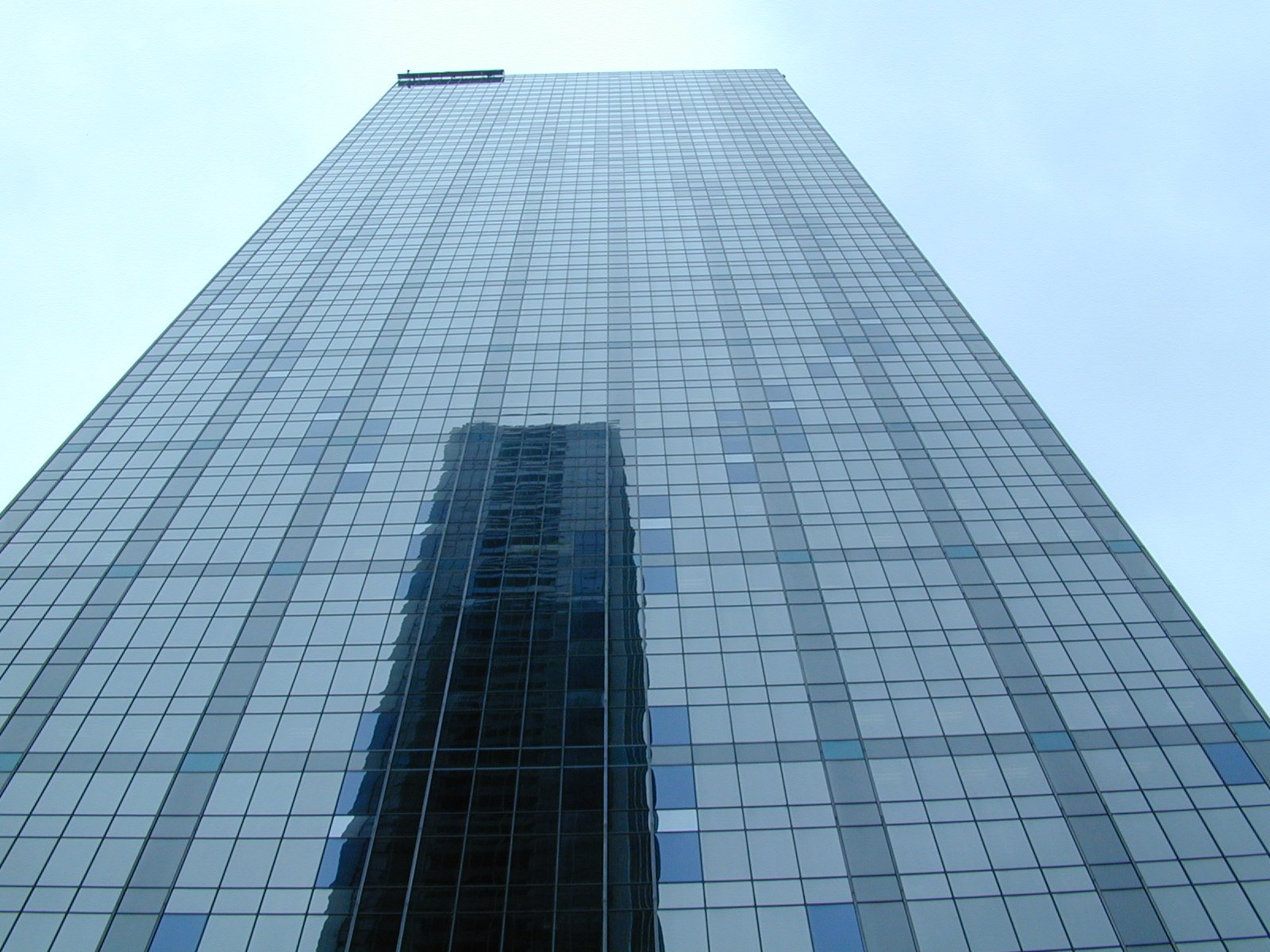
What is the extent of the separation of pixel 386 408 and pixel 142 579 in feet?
56.9

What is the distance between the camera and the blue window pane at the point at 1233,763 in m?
36.0

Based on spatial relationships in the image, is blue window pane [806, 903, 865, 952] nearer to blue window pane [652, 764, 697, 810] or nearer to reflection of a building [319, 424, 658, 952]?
reflection of a building [319, 424, 658, 952]

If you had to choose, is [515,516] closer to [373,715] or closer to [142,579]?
[373,715]

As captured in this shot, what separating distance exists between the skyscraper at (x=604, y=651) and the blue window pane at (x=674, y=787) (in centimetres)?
19

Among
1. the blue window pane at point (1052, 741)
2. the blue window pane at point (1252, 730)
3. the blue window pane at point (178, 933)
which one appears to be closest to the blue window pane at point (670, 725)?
the blue window pane at point (1052, 741)

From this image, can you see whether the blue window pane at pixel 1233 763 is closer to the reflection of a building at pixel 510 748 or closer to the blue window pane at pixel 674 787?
the blue window pane at pixel 674 787

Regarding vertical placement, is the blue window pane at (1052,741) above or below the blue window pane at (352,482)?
below

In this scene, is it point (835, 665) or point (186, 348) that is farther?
point (186, 348)

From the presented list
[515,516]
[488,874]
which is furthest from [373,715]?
[515,516]

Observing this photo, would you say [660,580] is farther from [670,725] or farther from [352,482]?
[352,482]

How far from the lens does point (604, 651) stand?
41938 millimetres

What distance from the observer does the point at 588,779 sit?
121 feet

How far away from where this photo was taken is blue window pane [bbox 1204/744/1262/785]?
118 ft

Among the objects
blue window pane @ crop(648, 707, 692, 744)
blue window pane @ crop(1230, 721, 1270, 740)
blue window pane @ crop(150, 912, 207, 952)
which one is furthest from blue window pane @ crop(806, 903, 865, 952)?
blue window pane @ crop(150, 912, 207, 952)
